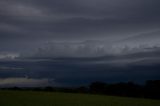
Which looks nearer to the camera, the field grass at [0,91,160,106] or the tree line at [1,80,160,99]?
the field grass at [0,91,160,106]

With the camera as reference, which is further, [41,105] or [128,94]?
[128,94]

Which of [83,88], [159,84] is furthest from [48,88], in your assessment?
[159,84]

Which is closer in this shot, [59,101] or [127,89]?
[59,101]

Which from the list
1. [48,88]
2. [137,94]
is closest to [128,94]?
[137,94]

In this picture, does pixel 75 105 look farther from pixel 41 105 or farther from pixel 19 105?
Answer: pixel 19 105

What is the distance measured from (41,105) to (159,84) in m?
54.6

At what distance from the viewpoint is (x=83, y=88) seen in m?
108

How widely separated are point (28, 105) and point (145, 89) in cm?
5739

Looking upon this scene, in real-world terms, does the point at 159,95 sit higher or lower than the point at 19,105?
lower

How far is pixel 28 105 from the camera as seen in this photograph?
40.2 meters

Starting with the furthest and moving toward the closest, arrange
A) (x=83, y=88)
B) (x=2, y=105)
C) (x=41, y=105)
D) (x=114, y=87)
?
(x=83, y=88) < (x=114, y=87) < (x=41, y=105) < (x=2, y=105)

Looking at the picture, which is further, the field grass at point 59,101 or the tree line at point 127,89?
the tree line at point 127,89

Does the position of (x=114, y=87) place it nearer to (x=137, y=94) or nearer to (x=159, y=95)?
(x=137, y=94)

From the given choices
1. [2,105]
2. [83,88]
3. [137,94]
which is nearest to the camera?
[2,105]
